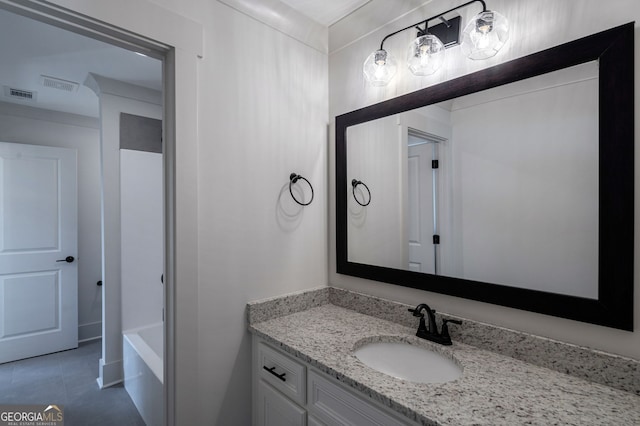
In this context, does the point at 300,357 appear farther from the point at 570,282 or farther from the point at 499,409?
the point at 570,282

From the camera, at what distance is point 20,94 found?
288cm

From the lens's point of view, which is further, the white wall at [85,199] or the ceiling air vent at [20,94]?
the white wall at [85,199]

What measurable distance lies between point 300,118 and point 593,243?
53.8 inches

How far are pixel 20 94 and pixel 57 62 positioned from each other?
986 millimetres

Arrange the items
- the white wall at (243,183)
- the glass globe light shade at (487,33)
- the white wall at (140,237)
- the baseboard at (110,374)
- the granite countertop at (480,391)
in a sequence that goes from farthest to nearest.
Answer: the white wall at (140,237) < the baseboard at (110,374) < the white wall at (243,183) < the glass globe light shade at (487,33) < the granite countertop at (480,391)

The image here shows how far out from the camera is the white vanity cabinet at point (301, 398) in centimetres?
101

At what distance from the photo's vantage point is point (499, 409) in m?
0.85

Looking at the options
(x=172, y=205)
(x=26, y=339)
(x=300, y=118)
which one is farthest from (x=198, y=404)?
(x=26, y=339)

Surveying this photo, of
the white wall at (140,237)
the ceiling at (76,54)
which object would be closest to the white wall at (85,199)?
the ceiling at (76,54)

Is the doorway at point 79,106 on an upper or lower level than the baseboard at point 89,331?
upper

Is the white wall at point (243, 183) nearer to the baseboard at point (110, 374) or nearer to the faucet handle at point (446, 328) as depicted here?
the faucet handle at point (446, 328)

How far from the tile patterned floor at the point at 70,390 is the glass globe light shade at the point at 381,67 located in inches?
100

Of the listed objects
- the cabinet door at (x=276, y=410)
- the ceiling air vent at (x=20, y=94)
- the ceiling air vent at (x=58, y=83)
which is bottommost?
the cabinet door at (x=276, y=410)

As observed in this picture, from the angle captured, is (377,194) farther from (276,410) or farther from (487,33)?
(276,410)
